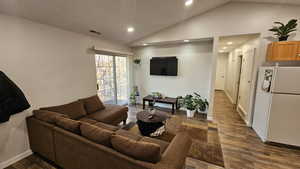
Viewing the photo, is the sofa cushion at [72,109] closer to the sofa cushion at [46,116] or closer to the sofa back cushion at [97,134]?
the sofa cushion at [46,116]

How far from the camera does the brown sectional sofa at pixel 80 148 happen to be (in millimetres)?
1253

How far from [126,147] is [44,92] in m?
2.34

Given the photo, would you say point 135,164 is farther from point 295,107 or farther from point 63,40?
point 295,107

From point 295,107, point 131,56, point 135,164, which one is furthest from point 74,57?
point 295,107

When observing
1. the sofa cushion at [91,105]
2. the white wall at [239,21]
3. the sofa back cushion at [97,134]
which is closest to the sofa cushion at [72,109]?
the sofa cushion at [91,105]

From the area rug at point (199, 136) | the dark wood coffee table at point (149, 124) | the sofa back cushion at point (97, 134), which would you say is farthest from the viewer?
the dark wood coffee table at point (149, 124)

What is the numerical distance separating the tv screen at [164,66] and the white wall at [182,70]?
0.17 m

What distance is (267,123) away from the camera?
2.53 meters

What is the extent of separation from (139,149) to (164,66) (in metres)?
3.72

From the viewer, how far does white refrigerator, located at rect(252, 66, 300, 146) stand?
90.4 inches

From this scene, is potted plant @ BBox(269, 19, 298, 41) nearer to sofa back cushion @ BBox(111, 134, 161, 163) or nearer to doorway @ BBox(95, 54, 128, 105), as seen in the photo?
sofa back cushion @ BBox(111, 134, 161, 163)

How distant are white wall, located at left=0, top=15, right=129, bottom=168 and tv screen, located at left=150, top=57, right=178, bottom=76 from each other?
2358 millimetres

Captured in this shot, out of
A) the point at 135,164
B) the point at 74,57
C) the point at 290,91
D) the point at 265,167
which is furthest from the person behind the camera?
the point at 74,57

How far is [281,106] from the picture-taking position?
241 centimetres
